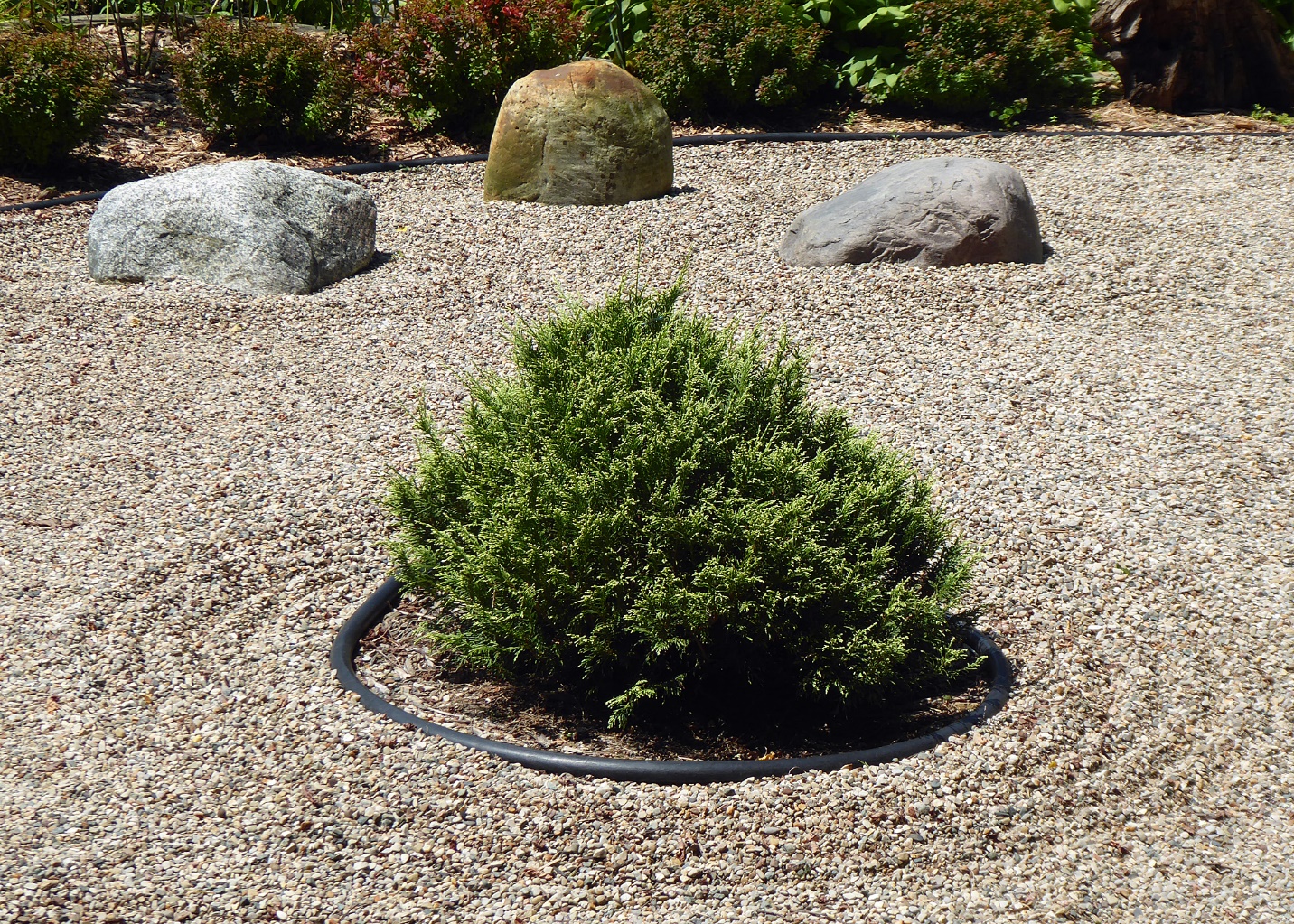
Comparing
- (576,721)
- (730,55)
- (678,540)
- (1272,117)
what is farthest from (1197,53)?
(576,721)

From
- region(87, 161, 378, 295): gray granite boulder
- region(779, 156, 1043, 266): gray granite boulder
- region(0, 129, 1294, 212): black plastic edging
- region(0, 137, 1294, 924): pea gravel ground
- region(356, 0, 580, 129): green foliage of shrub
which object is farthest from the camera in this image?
region(356, 0, 580, 129): green foliage of shrub

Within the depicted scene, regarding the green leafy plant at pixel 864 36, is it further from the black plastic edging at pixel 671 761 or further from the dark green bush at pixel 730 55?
the black plastic edging at pixel 671 761

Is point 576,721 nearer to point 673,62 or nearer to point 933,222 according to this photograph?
point 933,222

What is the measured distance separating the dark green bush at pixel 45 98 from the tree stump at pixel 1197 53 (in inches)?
301

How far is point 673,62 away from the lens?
911cm

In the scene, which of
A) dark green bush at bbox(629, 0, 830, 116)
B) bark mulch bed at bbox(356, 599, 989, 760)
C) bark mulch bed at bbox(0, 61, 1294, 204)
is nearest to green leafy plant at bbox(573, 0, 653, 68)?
dark green bush at bbox(629, 0, 830, 116)

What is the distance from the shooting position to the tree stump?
29.3 ft

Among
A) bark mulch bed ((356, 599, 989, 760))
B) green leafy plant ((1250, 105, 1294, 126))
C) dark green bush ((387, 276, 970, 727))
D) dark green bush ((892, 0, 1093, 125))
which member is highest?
dark green bush ((892, 0, 1093, 125))

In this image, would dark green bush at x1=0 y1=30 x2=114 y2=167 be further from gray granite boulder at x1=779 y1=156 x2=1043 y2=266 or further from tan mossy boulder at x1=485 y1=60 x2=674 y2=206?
gray granite boulder at x1=779 y1=156 x2=1043 y2=266

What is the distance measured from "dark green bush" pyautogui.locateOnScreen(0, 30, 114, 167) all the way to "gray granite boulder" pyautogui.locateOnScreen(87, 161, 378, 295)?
5.84 ft

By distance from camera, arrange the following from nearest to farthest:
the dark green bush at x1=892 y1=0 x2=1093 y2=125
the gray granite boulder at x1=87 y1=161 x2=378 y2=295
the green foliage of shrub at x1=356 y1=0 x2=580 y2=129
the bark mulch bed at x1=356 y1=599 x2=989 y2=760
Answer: the bark mulch bed at x1=356 y1=599 x2=989 y2=760 → the gray granite boulder at x1=87 y1=161 x2=378 y2=295 → the dark green bush at x1=892 y1=0 x2=1093 y2=125 → the green foliage of shrub at x1=356 y1=0 x2=580 y2=129

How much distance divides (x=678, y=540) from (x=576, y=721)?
599mm

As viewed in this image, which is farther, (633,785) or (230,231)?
(230,231)

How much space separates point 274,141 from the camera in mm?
9055
